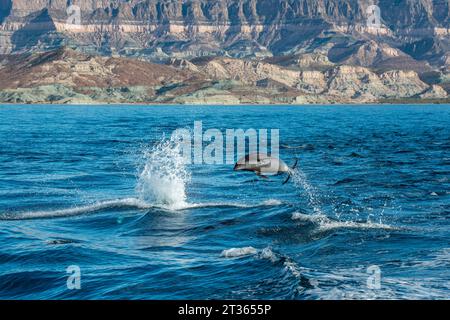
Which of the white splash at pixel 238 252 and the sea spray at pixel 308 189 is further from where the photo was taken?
the sea spray at pixel 308 189

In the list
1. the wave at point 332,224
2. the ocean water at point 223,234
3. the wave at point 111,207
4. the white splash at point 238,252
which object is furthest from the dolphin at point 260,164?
the wave at point 111,207

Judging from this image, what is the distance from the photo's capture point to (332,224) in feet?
99.2

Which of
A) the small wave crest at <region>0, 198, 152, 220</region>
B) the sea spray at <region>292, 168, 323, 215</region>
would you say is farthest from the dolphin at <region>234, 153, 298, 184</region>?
the small wave crest at <region>0, 198, 152, 220</region>

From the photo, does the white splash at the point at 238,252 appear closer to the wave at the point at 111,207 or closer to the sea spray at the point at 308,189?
the sea spray at the point at 308,189

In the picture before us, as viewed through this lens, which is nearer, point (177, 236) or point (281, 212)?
point (177, 236)

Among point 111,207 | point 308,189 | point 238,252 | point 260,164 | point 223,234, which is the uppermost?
point 260,164

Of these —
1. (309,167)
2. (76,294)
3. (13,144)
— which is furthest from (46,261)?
(13,144)

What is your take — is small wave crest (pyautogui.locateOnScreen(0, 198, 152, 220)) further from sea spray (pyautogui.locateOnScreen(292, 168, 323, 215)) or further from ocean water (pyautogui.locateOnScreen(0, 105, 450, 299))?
sea spray (pyautogui.locateOnScreen(292, 168, 323, 215))

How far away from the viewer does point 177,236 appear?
28469mm

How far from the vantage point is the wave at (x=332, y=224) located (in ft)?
97.2

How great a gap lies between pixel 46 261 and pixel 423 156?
51.2 m

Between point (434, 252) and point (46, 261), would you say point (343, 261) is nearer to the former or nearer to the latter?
point (434, 252)

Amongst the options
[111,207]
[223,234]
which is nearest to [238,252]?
[223,234]

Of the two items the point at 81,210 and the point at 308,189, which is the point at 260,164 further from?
the point at 308,189
